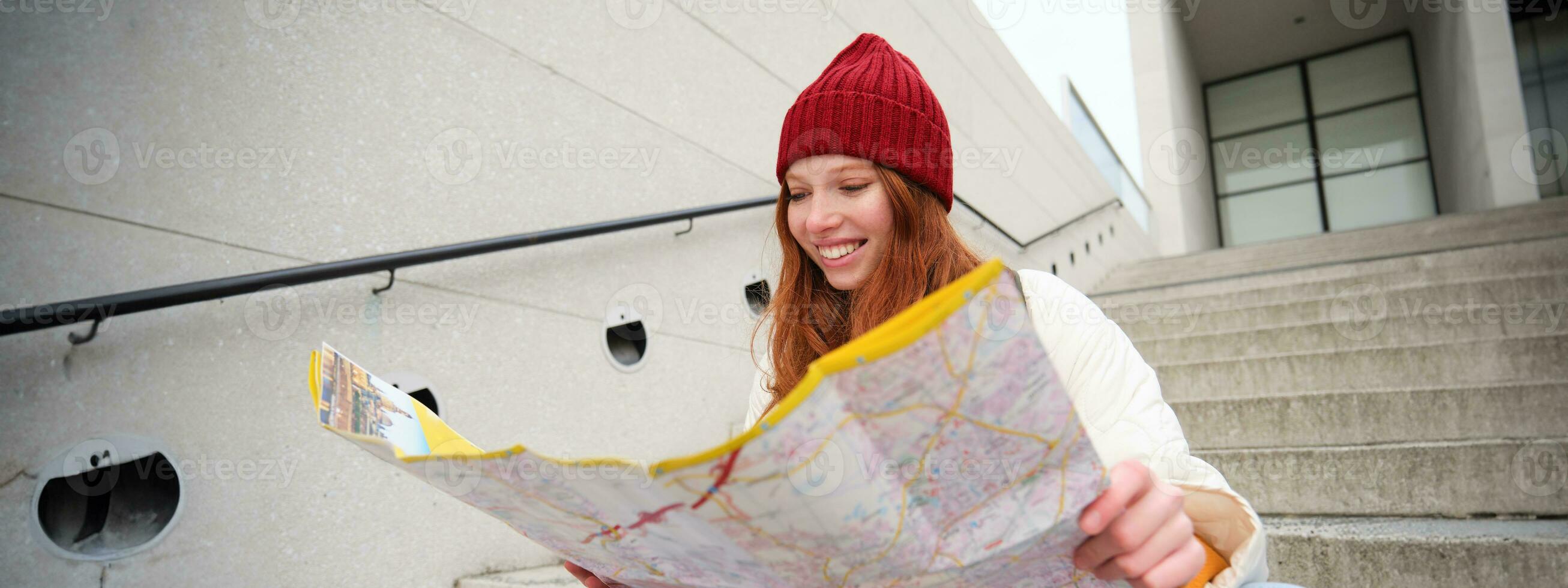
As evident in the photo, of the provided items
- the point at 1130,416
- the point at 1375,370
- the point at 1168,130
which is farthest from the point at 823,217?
the point at 1168,130

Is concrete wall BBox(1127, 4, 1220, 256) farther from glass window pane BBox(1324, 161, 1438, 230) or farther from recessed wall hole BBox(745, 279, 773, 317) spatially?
recessed wall hole BBox(745, 279, 773, 317)

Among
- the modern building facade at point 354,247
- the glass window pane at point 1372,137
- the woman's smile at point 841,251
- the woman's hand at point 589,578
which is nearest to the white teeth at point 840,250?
the woman's smile at point 841,251

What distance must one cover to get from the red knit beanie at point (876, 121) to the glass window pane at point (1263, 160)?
12.6 meters

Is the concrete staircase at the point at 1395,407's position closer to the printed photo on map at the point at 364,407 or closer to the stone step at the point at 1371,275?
the stone step at the point at 1371,275

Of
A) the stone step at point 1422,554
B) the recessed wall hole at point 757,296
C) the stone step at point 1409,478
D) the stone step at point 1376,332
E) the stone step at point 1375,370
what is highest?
the recessed wall hole at point 757,296

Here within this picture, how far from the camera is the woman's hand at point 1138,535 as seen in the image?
57cm

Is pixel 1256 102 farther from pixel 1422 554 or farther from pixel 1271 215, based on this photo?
pixel 1422 554

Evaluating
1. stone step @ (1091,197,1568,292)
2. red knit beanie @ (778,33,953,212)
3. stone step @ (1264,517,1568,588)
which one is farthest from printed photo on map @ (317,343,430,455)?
stone step @ (1091,197,1568,292)

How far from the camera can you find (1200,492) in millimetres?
701

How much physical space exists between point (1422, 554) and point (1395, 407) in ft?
2.58

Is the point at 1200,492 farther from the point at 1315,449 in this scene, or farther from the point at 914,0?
the point at 914,0

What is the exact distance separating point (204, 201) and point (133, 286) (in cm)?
17

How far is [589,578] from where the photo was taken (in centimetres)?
84

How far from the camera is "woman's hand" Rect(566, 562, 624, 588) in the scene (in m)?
0.83
